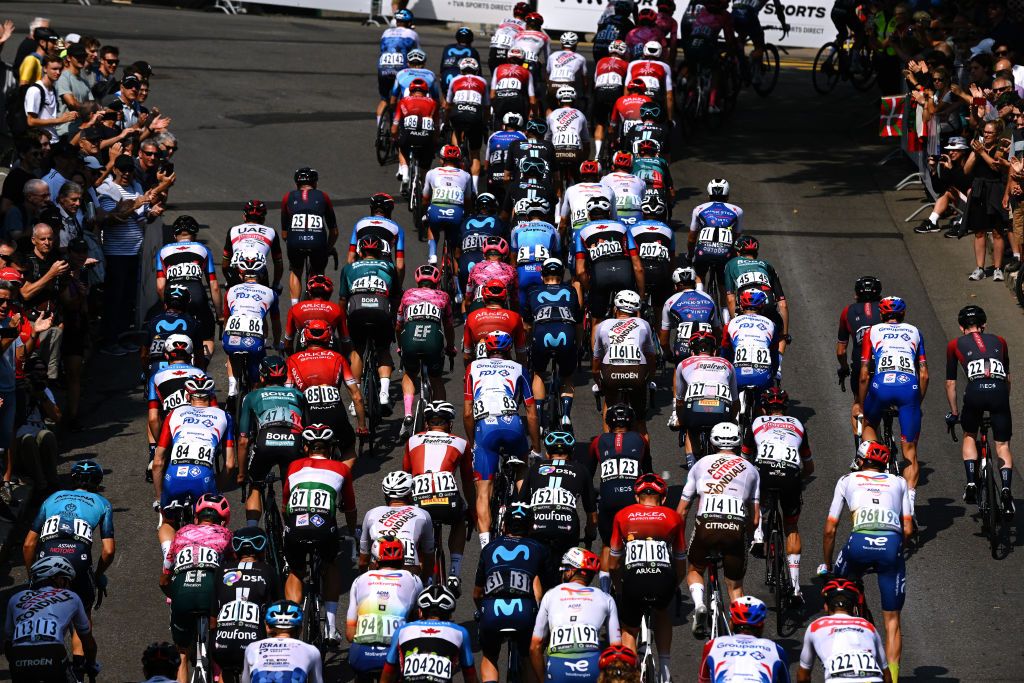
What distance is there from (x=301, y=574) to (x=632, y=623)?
2848mm

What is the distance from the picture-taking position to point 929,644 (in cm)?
1479

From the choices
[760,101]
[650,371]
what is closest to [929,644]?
[650,371]

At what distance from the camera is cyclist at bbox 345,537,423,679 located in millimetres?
12633

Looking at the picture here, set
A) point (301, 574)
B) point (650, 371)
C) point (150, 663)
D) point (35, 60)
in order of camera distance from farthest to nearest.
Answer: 1. point (35, 60)
2. point (650, 371)
3. point (301, 574)
4. point (150, 663)

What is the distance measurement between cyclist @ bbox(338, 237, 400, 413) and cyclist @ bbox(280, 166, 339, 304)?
1.78 meters

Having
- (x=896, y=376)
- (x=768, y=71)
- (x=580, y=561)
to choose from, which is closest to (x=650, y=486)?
(x=580, y=561)

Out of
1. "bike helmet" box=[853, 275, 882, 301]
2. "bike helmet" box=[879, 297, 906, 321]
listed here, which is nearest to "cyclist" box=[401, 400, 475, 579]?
"bike helmet" box=[879, 297, 906, 321]

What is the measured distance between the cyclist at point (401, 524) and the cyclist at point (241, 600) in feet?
3.14

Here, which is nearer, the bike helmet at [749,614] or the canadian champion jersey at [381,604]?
the bike helmet at [749,614]

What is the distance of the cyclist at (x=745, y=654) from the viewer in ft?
38.6

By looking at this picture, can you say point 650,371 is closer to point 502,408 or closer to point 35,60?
point 502,408

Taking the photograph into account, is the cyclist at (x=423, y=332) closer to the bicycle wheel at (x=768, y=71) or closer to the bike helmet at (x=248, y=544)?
the bike helmet at (x=248, y=544)

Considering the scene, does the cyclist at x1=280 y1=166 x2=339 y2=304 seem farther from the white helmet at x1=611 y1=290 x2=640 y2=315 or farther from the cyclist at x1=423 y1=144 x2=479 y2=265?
the white helmet at x1=611 y1=290 x2=640 y2=315

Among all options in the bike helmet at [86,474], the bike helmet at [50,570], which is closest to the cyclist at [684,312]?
the bike helmet at [86,474]
